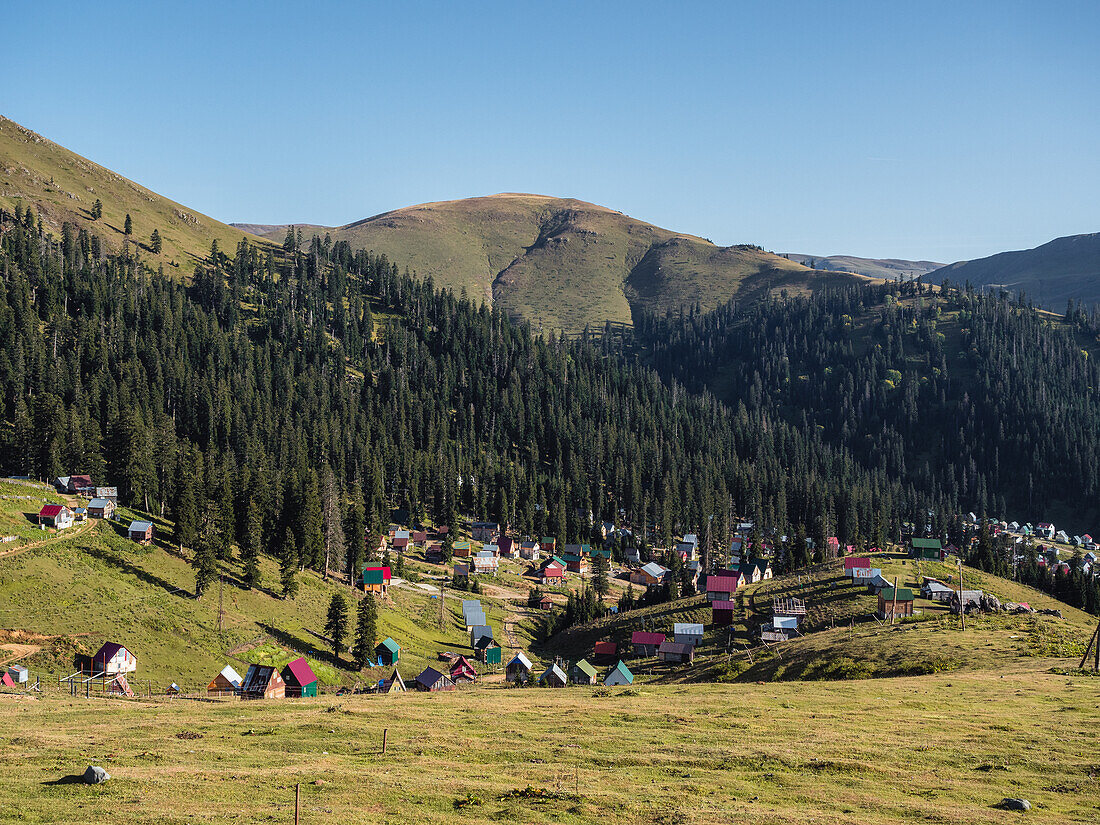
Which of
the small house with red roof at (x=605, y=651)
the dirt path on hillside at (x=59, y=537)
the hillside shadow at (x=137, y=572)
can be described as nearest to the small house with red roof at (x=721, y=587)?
the small house with red roof at (x=605, y=651)

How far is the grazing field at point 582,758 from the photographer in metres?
29.1

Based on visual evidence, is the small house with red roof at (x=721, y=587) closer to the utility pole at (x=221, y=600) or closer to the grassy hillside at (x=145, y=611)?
the grassy hillside at (x=145, y=611)

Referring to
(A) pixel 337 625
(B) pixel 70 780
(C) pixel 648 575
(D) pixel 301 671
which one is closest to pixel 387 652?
(A) pixel 337 625

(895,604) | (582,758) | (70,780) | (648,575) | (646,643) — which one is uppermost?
(70,780)

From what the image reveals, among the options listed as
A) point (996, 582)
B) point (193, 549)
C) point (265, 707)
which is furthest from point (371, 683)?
point (996, 582)

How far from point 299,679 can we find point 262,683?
5.15m

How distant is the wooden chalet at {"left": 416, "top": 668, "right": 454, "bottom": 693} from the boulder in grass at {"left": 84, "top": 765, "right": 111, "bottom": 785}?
59321 millimetres

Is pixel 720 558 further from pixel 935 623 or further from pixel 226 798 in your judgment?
pixel 226 798

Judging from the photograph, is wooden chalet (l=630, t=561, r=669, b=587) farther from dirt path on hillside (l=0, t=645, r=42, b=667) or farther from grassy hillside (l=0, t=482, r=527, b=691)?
dirt path on hillside (l=0, t=645, r=42, b=667)

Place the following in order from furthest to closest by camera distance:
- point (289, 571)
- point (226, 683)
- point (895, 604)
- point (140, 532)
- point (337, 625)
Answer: point (289, 571)
point (140, 532)
point (895, 604)
point (337, 625)
point (226, 683)

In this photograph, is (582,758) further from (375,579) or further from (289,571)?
(375,579)

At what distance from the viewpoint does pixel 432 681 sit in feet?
292

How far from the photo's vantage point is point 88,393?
14950cm

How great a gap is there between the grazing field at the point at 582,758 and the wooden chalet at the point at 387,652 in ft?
143
